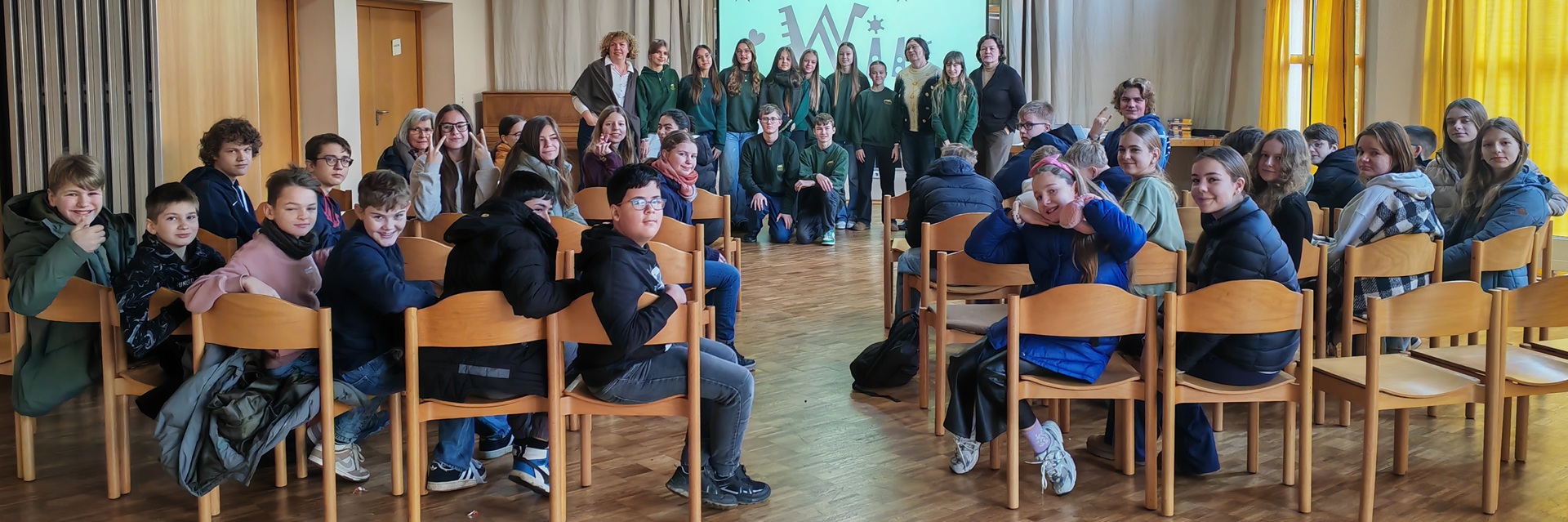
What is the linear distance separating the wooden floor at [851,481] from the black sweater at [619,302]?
48cm

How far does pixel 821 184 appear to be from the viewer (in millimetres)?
9227

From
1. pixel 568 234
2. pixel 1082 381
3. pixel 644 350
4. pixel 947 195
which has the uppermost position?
pixel 947 195

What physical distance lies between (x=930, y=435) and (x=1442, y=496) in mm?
1504

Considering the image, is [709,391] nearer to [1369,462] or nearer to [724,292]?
[1369,462]

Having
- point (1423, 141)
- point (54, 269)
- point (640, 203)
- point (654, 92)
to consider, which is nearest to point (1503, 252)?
point (1423, 141)

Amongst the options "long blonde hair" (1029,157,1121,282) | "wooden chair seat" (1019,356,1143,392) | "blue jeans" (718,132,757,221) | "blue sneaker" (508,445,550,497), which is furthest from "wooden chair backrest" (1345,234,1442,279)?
"blue jeans" (718,132,757,221)

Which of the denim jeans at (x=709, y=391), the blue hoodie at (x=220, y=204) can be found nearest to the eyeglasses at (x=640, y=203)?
the denim jeans at (x=709, y=391)

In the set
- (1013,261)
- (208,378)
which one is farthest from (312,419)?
(1013,261)

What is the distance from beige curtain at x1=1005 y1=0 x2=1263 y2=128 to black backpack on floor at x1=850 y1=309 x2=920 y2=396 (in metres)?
6.81

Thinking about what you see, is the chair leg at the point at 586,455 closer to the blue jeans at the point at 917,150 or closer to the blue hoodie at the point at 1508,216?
the blue hoodie at the point at 1508,216

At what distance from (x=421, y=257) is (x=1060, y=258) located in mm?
2060

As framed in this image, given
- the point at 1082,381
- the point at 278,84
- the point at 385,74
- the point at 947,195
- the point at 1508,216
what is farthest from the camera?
the point at 385,74

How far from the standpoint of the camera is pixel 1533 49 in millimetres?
7570

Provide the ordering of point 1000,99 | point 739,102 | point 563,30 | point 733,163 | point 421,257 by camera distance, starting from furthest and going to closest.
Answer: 1. point 563,30
2. point 733,163
3. point 739,102
4. point 1000,99
5. point 421,257
